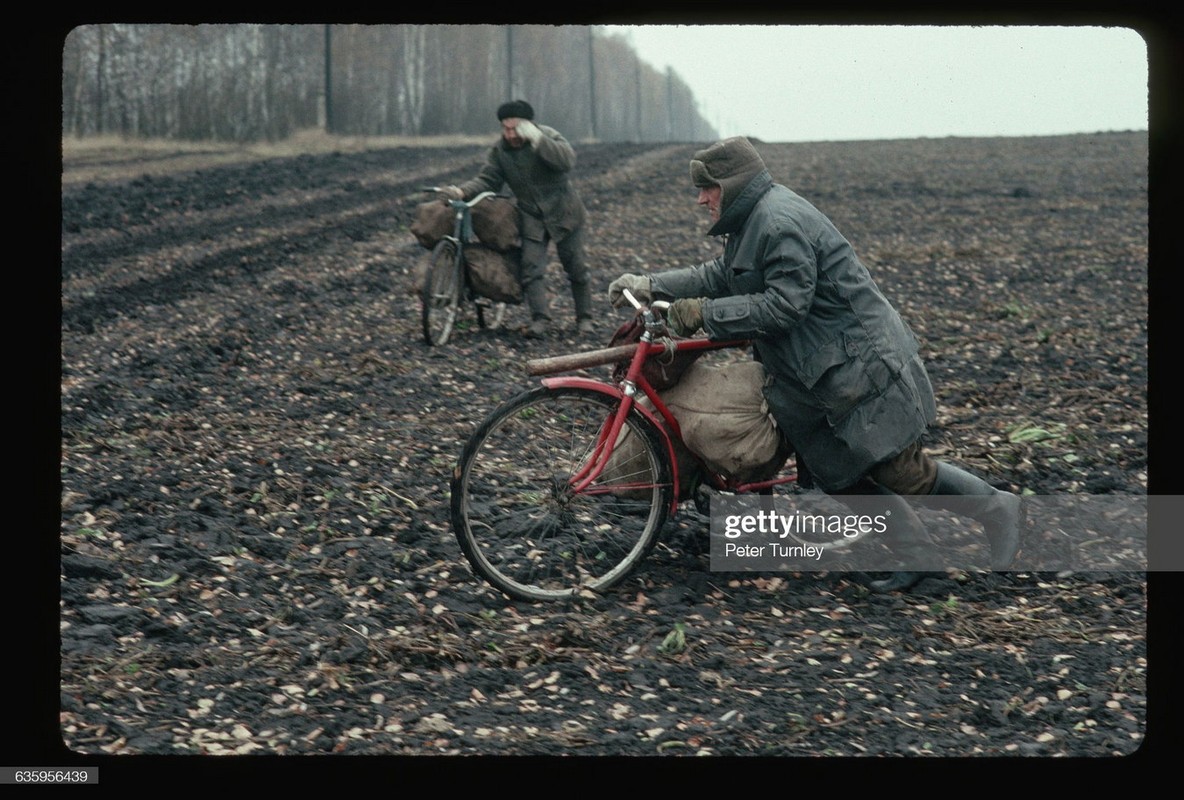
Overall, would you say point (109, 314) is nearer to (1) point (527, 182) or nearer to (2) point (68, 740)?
(1) point (527, 182)

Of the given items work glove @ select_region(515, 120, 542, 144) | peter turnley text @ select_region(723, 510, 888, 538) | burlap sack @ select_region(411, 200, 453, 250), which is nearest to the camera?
peter turnley text @ select_region(723, 510, 888, 538)

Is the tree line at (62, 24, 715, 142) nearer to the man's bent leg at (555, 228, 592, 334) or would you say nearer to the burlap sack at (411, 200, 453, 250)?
the burlap sack at (411, 200, 453, 250)

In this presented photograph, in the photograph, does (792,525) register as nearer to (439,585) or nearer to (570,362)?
(570,362)

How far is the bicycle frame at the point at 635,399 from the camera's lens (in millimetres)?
4824

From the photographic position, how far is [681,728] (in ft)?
13.1

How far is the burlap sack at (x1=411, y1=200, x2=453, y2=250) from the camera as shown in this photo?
30.9 feet

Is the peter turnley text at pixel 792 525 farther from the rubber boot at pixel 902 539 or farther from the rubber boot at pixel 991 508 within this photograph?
the rubber boot at pixel 991 508

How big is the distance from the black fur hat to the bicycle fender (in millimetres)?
4434

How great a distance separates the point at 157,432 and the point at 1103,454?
5169mm

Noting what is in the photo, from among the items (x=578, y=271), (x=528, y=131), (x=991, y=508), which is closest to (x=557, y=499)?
(x=991, y=508)

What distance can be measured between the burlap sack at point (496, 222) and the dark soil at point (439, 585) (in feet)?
2.67

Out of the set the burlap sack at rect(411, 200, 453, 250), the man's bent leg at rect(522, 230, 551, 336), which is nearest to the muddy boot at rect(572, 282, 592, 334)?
the man's bent leg at rect(522, 230, 551, 336)

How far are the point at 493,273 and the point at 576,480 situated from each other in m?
4.91

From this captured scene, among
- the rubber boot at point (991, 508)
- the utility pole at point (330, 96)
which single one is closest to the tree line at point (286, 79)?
the utility pole at point (330, 96)
